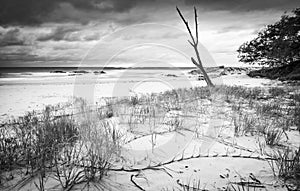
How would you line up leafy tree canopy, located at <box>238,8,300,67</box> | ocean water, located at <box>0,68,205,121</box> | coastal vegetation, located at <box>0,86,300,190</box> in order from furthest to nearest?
leafy tree canopy, located at <box>238,8,300,67</box> → ocean water, located at <box>0,68,205,121</box> → coastal vegetation, located at <box>0,86,300,190</box>

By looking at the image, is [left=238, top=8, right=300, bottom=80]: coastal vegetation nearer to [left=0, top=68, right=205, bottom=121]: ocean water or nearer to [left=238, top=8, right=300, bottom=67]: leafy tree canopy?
[left=238, top=8, right=300, bottom=67]: leafy tree canopy

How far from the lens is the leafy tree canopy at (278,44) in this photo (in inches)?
399

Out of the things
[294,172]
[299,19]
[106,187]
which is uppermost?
[299,19]

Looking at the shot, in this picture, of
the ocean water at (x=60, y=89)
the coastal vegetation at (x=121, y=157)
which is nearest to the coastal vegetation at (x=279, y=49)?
the ocean water at (x=60, y=89)

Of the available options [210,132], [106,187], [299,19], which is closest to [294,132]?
[210,132]

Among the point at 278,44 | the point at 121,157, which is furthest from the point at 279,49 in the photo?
the point at 121,157

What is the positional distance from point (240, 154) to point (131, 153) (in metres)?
1.25

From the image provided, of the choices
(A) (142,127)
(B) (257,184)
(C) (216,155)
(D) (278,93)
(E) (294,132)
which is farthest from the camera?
(D) (278,93)

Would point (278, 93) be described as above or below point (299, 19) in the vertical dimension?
below

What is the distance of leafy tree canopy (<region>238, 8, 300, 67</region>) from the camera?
33.3 ft

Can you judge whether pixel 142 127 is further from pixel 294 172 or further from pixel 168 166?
pixel 294 172

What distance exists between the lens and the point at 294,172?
63.1 inches

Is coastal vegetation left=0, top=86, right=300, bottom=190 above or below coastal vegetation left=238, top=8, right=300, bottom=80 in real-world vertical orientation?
below

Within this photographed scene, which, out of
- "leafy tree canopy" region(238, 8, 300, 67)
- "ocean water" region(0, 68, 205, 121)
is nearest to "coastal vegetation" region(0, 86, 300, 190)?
"ocean water" region(0, 68, 205, 121)
